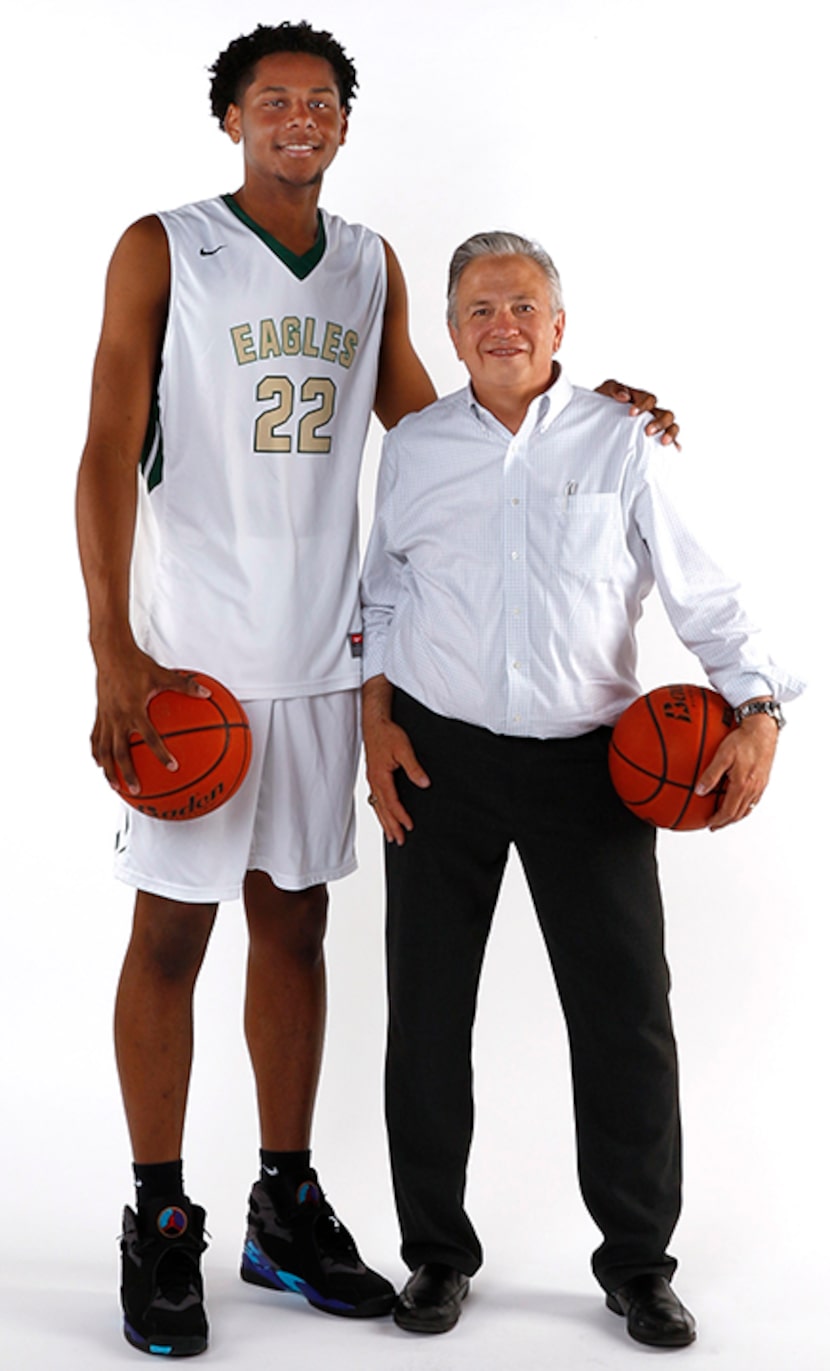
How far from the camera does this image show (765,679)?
113 inches

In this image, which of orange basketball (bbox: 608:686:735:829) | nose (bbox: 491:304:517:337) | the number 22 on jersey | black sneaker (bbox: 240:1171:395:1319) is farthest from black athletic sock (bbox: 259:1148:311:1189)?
nose (bbox: 491:304:517:337)

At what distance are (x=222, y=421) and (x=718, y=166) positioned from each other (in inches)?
64.1

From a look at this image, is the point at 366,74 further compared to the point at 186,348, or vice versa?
the point at 366,74

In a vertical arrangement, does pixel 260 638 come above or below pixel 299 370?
below

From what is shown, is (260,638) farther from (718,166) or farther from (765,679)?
(718,166)

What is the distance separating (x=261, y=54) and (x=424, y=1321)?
90.2 inches

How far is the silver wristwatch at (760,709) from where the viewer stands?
2863 mm

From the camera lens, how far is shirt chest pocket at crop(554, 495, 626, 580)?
2910mm

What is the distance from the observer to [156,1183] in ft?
10.2

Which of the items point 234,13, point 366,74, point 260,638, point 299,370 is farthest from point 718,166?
point 260,638

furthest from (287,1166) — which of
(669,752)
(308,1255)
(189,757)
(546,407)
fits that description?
(546,407)

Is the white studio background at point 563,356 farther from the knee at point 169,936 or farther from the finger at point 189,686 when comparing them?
the finger at point 189,686

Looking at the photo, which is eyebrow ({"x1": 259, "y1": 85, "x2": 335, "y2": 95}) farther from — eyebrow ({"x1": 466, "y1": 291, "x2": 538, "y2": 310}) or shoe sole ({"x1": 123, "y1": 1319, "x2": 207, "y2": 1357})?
shoe sole ({"x1": 123, "y1": 1319, "x2": 207, "y2": 1357})

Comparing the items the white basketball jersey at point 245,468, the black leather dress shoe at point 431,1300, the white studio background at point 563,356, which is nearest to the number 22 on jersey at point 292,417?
the white basketball jersey at point 245,468
